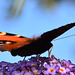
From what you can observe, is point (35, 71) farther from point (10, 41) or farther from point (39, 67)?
point (10, 41)

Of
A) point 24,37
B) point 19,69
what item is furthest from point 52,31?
point 19,69

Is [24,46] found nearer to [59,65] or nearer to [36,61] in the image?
[36,61]

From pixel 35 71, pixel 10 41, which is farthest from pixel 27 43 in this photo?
pixel 35 71

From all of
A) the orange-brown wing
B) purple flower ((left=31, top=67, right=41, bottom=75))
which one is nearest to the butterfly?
the orange-brown wing

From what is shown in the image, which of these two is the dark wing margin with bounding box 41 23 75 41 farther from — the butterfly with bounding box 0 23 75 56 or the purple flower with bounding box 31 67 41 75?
the purple flower with bounding box 31 67 41 75

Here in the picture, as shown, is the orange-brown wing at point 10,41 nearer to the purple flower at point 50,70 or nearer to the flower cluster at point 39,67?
the flower cluster at point 39,67

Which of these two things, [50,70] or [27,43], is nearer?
[50,70]

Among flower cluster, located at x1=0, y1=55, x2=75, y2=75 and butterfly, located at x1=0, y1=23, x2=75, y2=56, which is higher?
butterfly, located at x1=0, y1=23, x2=75, y2=56

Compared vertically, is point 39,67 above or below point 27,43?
below
